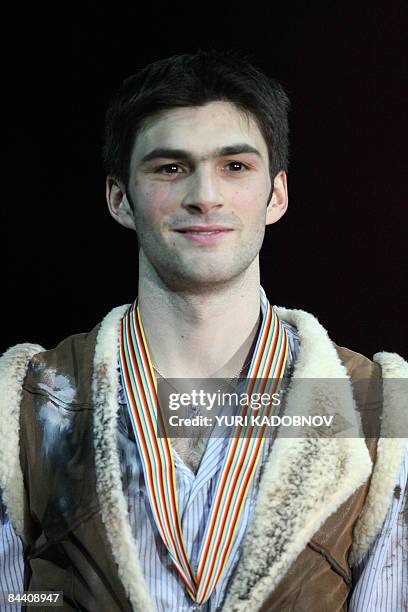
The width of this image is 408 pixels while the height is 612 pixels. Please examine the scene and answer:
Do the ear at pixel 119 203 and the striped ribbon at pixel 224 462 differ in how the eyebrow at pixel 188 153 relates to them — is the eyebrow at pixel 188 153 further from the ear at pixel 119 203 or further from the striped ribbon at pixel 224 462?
the striped ribbon at pixel 224 462

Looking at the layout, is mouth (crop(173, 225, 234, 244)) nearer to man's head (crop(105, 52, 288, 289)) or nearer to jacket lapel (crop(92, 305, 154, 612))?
man's head (crop(105, 52, 288, 289))

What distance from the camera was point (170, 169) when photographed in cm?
239

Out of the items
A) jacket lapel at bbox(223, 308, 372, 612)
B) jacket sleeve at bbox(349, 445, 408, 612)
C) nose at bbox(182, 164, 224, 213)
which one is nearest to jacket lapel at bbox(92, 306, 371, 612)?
jacket lapel at bbox(223, 308, 372, 612)

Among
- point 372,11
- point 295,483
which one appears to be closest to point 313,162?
point 372,11

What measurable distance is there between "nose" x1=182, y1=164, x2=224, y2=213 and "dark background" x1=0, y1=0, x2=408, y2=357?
0.48 metres

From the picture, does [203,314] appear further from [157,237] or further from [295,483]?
[295,483]

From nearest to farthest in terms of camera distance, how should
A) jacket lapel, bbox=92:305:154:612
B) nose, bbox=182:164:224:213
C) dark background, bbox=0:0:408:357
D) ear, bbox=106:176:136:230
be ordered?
jacket lapel, bbox=92:305:154:612
nose, bbox=182:164:224:213
ear, bbox=106:176:136:230
dark background, bbox=0:0:408:357

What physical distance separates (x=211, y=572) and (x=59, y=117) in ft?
4.07

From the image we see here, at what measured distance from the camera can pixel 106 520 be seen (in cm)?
225

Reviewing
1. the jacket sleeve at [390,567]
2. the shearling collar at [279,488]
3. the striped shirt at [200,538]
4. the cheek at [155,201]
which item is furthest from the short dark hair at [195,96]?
the jacket sleeve at [390,567]

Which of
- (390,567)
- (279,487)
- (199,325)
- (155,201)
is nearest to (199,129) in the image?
(155,201)

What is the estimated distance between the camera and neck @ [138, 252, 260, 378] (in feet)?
7.91

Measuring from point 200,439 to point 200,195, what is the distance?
20.3 inches

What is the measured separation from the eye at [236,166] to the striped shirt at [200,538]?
573 mm
